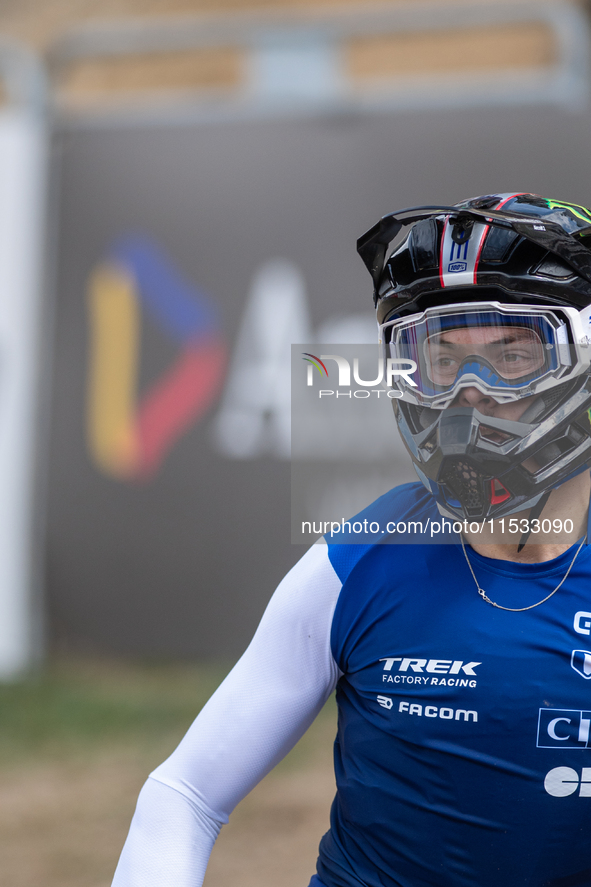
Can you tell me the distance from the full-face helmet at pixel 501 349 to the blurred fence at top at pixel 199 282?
4.05m

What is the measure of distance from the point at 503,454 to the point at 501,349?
19 cm

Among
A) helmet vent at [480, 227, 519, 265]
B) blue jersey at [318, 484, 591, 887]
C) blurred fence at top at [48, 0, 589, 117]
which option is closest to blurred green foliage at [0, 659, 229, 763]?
blue jersey at [318, 484, 591, 887]

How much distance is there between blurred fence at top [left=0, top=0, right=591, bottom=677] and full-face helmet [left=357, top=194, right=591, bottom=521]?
405 centimetres

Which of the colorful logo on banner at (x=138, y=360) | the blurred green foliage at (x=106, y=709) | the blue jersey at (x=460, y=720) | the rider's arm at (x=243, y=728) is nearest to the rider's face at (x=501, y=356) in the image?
the blue jersey at (x=460, y=720)

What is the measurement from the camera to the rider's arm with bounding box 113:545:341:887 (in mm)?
1552

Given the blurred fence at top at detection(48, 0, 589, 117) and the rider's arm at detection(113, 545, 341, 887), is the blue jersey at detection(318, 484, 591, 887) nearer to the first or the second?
the rider's arm at detection(113, 545, 341, 887)

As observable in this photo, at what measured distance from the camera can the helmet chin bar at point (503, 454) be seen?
60.6 inches

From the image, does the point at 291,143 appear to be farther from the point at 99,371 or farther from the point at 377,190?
the point at 99,371

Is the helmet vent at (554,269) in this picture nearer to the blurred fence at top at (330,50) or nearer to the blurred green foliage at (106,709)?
the blurred green foliage at (106,709)

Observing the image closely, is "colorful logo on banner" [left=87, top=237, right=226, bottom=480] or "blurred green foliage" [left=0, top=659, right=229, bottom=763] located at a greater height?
"colorful logo on banner" [left=87, top=237, right=226, bottom=480]

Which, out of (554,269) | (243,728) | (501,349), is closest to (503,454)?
(501,349)

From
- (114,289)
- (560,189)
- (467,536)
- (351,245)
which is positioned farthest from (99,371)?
(467,536)

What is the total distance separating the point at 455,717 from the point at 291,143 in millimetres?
5366

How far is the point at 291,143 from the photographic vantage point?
617cm
